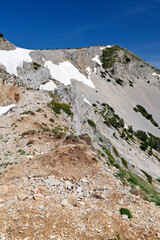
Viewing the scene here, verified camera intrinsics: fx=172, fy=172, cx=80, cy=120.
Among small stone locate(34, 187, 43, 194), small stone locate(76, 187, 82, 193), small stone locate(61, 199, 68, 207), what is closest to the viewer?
small stone locate(61, 199, 68, 207)

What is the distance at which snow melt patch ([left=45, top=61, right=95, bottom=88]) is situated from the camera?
69144mm

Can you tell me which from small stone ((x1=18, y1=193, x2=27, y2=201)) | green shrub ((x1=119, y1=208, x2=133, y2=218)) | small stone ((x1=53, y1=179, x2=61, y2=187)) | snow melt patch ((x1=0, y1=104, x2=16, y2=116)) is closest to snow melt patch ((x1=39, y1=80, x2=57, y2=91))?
snow melt patch ((x1=0, y1=104, x2=16, y2=116))

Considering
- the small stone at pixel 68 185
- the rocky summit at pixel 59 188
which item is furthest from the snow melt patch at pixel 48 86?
the small stone at pixel 68 185

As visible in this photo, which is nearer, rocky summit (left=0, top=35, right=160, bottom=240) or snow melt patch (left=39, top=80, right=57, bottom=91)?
rocky summit (left=0, top=35, right=160, bottom=240)

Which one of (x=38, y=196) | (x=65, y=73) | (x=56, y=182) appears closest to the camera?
(x=38, y=196)

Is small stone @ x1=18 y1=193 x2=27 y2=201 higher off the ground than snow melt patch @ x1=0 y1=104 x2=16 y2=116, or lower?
higher

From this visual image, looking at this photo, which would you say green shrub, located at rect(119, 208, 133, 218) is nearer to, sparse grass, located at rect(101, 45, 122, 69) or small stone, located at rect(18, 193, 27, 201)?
small stone, located at rect(18, 193, 27, 201)

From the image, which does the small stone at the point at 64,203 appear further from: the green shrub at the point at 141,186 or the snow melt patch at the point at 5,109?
the snow melt patch at the point at 5,109

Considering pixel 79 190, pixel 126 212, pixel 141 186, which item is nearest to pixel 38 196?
pixel 79 190

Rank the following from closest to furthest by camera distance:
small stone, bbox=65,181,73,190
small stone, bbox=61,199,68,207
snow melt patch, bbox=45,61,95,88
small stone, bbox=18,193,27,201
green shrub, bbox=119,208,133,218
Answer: green shrub, bbox=119,208,133,218 → small stone, bbox=61,199,68,207 → small stone, bbox=18,193,27,201 → small stone, bbox=65,181,73,190 → snow melt patch, bbox=45,61,95,88

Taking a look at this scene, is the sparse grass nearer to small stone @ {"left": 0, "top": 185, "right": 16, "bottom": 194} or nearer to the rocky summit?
the rocky summit

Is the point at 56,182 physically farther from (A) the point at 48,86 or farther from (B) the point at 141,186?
(A) the point at 48,86

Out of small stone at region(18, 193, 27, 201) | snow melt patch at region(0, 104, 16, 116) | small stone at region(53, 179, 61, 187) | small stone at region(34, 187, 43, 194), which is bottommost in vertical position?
snow melt patch at region(0, 104, 16, 116)

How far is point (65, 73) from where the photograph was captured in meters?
76.2
